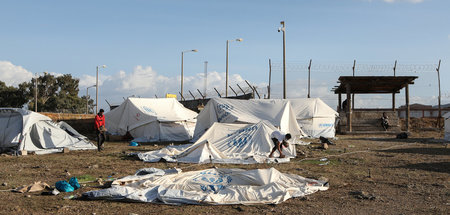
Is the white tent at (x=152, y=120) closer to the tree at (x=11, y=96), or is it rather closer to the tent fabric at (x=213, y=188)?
the tent fabric at (x=213, y=188)

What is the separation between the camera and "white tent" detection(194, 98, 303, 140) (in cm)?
1709

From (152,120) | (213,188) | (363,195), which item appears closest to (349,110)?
(152,120)

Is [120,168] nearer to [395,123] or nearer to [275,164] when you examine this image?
[275,164]

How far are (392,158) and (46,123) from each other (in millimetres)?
12136

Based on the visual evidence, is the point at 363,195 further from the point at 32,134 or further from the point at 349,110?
the point at 349,110

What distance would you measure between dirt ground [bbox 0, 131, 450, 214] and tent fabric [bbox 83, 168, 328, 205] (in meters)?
0.14

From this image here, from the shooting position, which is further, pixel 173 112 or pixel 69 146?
pixel 173 112

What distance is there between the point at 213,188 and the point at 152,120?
14.7 metres

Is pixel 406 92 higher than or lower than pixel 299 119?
higher

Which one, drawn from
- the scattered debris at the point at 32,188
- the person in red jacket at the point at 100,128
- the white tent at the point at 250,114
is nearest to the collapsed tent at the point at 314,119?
the white tent at the point at 250,114

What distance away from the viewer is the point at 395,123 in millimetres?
27781

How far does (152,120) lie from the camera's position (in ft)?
69.7

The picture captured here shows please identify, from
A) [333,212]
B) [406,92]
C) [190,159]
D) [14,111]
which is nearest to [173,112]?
[14,111]

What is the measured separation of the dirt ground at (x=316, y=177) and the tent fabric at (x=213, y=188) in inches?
5.3
